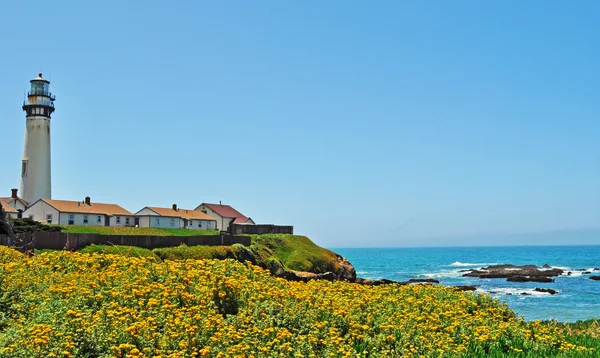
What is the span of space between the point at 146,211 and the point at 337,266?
2587cm

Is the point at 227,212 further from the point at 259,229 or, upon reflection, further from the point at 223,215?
the point at 259,229

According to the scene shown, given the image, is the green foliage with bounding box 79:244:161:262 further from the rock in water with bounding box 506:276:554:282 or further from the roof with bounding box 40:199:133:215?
the rock in water with bounding box 506:276:554:282

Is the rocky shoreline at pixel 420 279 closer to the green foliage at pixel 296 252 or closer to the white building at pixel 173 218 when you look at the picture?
the green foliage at pixel 296 252

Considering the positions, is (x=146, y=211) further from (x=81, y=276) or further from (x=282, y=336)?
(x=282, y=336)

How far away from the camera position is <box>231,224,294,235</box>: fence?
62.5 metres

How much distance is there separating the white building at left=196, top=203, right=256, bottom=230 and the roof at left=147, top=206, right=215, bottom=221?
5.41 feet

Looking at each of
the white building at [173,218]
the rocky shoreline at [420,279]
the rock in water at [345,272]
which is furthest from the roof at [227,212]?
the rock in water at [345,272]

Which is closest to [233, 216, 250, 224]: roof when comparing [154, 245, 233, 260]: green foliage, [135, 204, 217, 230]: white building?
[135, 204, 217, 230]: white building

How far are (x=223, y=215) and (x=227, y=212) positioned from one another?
7.70ft

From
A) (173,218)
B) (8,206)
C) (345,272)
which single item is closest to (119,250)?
(345,272)

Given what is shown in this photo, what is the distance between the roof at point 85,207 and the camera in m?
60.9

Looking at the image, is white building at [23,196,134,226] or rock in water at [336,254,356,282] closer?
rock in water at [336,254,356,282]

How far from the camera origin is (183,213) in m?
75.4

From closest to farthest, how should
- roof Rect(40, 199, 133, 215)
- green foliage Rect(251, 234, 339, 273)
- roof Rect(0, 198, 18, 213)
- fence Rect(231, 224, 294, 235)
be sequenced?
green foliage Rect(251, 234, 339, 273), roof Rect(0, 198, 18, 213), roof Rect(40, 199, 133, 215), fence Rect(231, 224, 294, 235)
